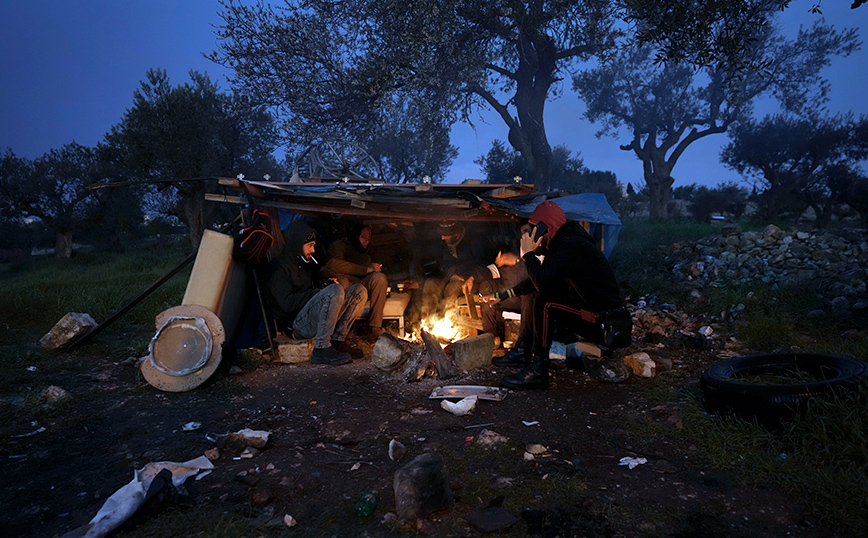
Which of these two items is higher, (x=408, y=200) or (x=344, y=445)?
(x=408, y=200)

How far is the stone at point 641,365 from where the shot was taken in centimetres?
525

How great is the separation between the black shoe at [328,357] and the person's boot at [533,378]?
2024 millimetres

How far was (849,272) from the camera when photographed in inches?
294

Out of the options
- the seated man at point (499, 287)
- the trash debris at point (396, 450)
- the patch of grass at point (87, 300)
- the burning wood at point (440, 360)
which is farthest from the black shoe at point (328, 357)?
the patch of grass at point (87, 300)

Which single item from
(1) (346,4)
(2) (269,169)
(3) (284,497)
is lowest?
(3) (284,497)

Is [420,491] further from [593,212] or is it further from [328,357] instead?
[593,212]

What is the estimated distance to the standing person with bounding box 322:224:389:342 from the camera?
6.92 metres

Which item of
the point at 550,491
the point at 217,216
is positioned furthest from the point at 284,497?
the point at 217,216

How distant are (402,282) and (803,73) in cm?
1718

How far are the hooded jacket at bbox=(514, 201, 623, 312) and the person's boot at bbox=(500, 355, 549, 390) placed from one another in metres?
0.74

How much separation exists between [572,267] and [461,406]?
182 centimetres

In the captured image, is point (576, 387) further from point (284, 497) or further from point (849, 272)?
point (849, 272)

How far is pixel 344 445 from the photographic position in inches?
154

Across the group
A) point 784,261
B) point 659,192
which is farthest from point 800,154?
point 784,261
